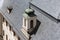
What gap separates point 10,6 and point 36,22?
8959 millimetres

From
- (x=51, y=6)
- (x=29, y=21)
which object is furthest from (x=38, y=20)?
(x=51, y=6)

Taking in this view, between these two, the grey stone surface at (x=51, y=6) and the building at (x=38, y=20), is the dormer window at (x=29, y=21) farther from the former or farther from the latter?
the grey stone surface at (x=51, y=6)

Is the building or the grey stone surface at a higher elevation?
the grey stone surface

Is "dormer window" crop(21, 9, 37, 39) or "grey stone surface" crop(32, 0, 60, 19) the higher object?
"grey stone surface" crop(32, 0, 60, 19)

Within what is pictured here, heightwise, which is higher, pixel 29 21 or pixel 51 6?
pixel 51 6

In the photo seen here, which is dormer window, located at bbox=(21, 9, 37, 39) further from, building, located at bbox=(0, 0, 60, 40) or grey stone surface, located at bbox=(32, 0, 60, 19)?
grey stone surface, located at bbox=(32, 0, 60, 19)

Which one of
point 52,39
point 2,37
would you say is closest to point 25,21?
point 52,39

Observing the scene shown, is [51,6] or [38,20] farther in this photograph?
[38,20]

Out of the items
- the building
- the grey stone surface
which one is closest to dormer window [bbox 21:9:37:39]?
the building

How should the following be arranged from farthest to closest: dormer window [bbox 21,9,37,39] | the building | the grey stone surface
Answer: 1. dormer window [bbox 21,9,37,39]
2. the grey stone surface
3. the building

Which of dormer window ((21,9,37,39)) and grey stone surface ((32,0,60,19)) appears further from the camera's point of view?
dormer window ((21,9,37,39))

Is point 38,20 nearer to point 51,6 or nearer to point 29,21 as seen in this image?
point 29,21

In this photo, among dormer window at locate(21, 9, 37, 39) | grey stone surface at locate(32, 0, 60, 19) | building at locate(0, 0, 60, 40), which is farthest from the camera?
dormer window at locate(21, 9, 37, 39)

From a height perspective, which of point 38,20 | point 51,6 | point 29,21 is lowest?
point 38,20
